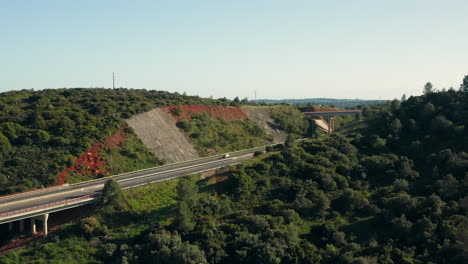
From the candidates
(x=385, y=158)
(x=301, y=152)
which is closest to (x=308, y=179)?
(x=301, y=152)

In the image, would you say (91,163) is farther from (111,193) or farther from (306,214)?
(306,214)

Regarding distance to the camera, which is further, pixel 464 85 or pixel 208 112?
pixel 208 112

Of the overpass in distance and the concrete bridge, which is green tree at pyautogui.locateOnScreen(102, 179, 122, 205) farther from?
the concrete bridge

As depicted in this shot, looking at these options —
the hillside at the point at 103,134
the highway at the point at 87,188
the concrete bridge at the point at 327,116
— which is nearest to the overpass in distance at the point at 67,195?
the highway at the point at 87,188

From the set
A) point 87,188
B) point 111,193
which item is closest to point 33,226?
point 111,193

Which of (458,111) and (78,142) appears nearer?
(78,142)

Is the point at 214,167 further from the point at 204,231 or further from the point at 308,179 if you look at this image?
the point at 204,231

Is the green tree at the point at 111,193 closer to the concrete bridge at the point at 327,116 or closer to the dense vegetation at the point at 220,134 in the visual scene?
the dense vegetation at the point at 220,134
